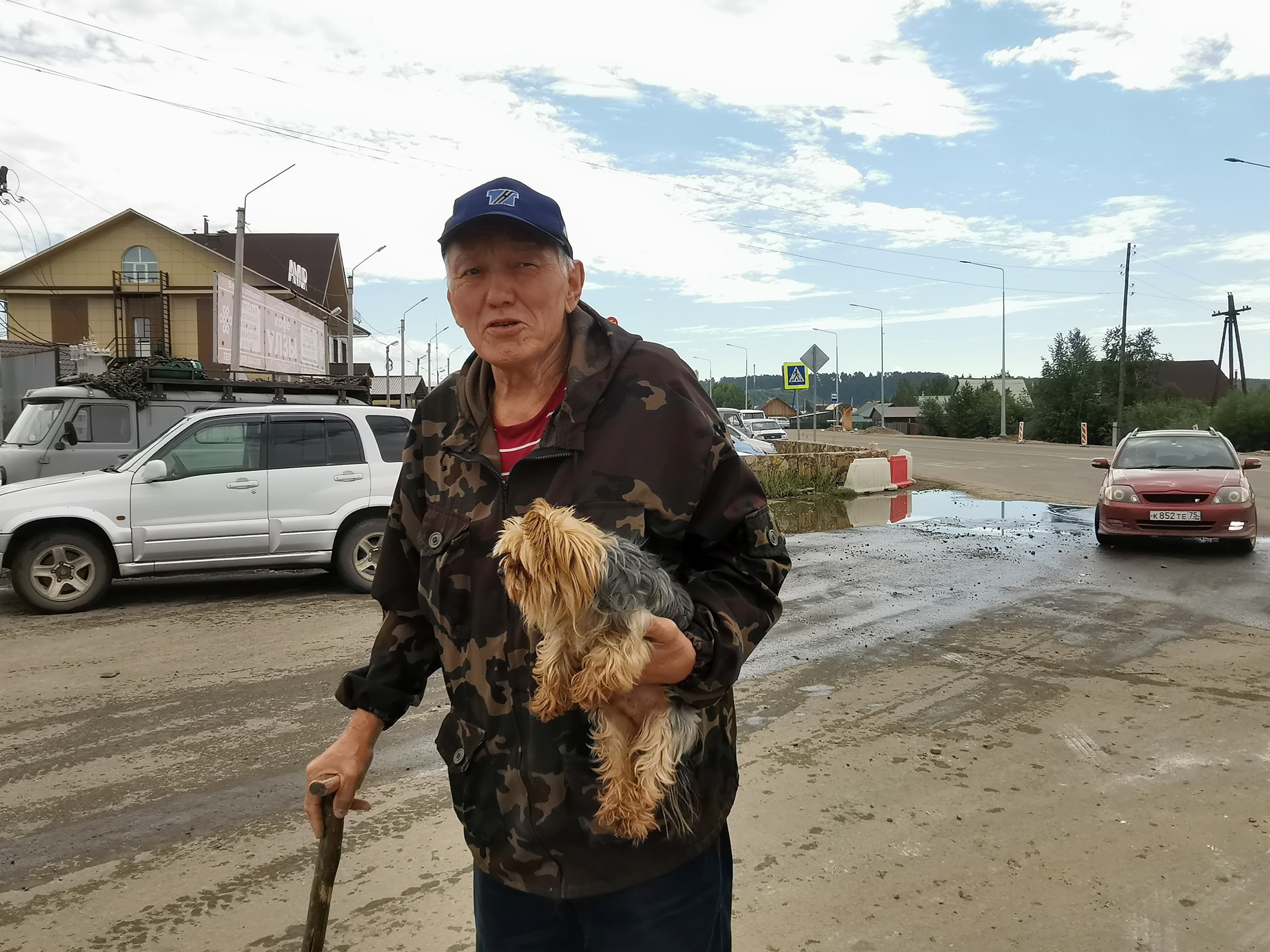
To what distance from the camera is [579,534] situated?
1.39 m

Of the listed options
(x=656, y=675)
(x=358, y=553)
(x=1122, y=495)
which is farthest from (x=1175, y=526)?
(x=656, y=675)

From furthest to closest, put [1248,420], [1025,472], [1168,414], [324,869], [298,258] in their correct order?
[298,258]
[1168,414]
[1248,420]
[1025,472]
[324,869]

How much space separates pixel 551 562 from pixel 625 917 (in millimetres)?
759

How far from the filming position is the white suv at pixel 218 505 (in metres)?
8.56

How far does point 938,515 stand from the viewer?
16.6 meters

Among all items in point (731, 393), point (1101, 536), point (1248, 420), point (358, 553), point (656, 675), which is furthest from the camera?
point (731, 393)

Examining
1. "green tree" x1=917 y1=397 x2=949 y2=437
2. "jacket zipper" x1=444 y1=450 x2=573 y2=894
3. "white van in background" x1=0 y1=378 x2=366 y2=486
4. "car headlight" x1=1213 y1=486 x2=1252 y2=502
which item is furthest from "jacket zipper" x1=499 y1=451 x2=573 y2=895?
"green tree" x1=917 y1=397 x2=949 y2=437

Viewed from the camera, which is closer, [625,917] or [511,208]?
[625,917]

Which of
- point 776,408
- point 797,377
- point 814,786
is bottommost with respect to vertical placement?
point 814,786

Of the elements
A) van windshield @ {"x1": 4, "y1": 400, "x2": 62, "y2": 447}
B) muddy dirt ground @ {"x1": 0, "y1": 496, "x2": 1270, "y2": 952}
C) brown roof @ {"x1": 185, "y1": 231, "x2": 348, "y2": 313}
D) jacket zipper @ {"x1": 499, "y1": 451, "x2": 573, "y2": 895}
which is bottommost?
muddy dirt ground @ {"x1": 0, "y1": 496, "x2": 1270, "y2": 952}

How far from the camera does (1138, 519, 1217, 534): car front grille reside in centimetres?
1173

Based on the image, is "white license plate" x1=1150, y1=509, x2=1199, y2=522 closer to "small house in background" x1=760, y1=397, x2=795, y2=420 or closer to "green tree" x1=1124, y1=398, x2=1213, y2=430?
"green tree" x1=1124, y1=398, x2=1213, y2=430

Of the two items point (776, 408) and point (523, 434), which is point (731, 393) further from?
point (523, 434)

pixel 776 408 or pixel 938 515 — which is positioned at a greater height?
pixel 776 408
